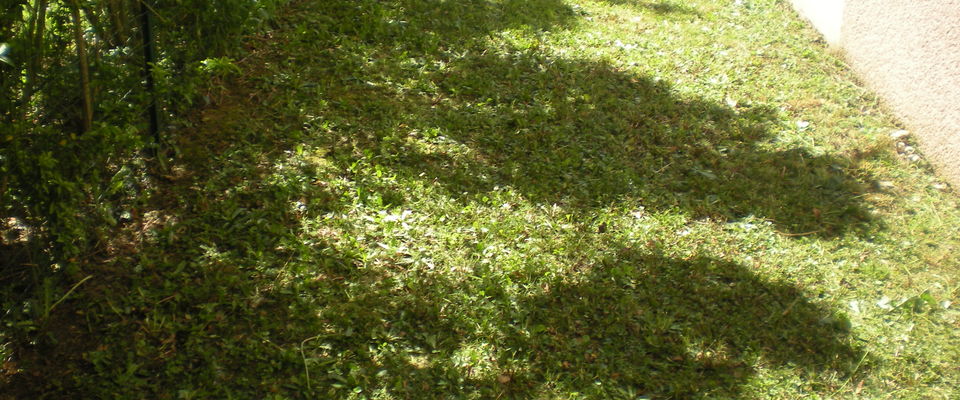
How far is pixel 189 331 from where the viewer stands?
3.09m

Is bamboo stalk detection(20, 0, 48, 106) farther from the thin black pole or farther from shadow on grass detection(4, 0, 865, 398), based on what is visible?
shadow on grass detection(4, 0, 865, 398)

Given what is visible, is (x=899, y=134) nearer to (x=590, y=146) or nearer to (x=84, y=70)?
(x=590, y=146)

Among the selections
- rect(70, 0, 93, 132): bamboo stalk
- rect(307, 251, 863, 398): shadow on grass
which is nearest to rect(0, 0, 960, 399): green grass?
rect(307, 251, 863, 398): shadow on grass

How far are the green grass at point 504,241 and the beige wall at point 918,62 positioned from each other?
21cm

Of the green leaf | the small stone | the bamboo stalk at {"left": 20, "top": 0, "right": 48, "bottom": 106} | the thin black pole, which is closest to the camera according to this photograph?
the green leaf

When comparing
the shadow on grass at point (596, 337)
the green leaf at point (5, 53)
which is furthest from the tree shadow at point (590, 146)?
the green leaf at point (5, 53)

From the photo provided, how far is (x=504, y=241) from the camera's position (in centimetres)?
384

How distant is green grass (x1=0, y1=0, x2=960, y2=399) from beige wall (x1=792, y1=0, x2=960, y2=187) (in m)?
0.21

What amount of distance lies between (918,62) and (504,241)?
11.3 ft

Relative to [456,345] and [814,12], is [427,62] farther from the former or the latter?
[814,12]

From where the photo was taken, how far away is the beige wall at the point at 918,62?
4.84 metres

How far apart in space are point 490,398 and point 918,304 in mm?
2350

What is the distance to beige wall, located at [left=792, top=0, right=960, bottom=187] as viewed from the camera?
15.9 feet

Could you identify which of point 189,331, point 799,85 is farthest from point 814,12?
point 189,331
